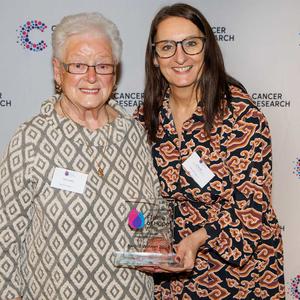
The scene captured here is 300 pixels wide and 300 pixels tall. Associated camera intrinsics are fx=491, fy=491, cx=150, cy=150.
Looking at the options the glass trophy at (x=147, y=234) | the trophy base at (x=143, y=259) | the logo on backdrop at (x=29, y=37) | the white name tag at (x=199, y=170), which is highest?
the logo on backdrop at (x=29, y=37)

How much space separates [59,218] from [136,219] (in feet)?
0.97

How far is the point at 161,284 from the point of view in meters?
2.35

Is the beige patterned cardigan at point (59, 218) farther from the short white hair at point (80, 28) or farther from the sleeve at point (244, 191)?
the sleeve at point (244, 191)

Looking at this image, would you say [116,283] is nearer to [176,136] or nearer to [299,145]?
[176,136]

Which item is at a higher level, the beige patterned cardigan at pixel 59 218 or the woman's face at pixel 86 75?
the woman's face at pixel 86 75

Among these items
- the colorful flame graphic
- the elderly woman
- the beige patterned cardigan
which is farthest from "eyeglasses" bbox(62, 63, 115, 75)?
the colorful flame graphic

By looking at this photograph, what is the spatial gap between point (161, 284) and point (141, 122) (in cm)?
78

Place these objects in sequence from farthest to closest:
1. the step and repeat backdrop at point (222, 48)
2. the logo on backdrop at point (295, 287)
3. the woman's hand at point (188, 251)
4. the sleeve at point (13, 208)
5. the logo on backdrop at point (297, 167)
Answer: the logo on backdrop at point (295, 287)
the logo on backdrop at point (297, 167)
the step and repeat backdrop at point (222, 48)
the woman's hand at point (188, 251)
the sleeve at point (13, 208)

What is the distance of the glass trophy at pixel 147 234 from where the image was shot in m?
1.90

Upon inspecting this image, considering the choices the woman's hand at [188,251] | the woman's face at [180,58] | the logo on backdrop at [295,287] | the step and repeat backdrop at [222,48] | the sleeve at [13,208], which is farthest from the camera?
the logo on backdrop at [295,287]

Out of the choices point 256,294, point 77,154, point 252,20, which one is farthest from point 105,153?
point 252,20

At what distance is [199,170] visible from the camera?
209 cm

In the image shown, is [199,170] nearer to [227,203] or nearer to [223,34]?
[227,203]

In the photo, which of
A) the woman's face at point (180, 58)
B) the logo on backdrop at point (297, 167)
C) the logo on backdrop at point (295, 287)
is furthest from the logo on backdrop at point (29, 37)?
the logo on backdrop at point (295, 287)
